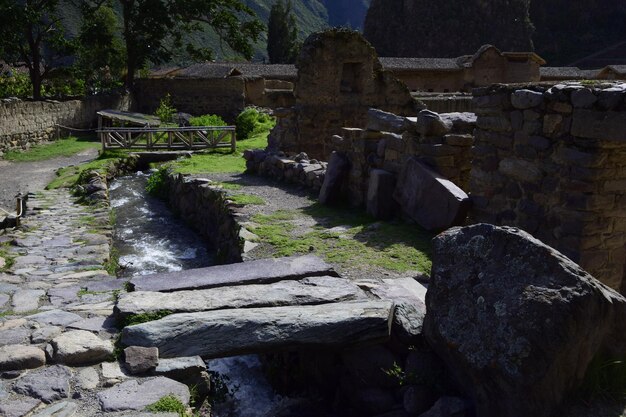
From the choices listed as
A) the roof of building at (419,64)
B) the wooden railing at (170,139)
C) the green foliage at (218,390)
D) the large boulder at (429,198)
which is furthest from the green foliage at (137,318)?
the roof of building at (419,64)

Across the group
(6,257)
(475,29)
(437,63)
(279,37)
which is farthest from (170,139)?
(475,29)

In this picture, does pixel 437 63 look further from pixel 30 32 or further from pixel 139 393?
pixel 139 393

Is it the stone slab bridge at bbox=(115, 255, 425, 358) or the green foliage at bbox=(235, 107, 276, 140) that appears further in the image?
the green foliage at bbox=(235, 107, 276, 140)

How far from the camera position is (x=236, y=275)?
5.71m

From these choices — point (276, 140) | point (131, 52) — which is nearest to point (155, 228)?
point (276, 140)

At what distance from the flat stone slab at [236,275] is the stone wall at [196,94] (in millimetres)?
26377

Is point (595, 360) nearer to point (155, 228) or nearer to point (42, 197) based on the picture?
point (155, 228)

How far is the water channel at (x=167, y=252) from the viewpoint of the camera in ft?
17.8

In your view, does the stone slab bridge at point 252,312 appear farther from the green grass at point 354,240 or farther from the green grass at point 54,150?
the green grass at point 54,150

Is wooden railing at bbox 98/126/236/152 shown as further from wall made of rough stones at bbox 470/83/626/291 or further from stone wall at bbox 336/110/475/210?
wall made of rough stones at bbox 470/83/626/291

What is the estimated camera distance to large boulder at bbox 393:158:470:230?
7.50m

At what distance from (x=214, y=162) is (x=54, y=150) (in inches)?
311

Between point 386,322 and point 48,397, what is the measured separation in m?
2.30

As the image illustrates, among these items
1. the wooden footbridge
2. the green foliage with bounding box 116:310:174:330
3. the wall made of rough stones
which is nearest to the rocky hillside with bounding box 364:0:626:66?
the wooden footbridge
